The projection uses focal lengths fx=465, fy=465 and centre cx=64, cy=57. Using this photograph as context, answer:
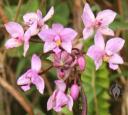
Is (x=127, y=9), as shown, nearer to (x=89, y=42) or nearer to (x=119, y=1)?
(x=119, y=1)

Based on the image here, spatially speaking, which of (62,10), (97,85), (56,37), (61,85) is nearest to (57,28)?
(56,37)

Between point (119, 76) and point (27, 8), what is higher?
point (27, 8)

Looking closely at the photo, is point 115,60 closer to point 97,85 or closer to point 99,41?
point 99,41

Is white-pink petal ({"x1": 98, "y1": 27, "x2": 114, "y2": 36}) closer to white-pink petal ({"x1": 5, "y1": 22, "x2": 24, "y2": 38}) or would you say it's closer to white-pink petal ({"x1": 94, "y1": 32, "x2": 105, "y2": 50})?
white-pink petal ({"x1": 94, "y1": 32, "x2": 105, "y2": 50})

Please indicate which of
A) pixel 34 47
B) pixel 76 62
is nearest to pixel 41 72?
pixel 76 62

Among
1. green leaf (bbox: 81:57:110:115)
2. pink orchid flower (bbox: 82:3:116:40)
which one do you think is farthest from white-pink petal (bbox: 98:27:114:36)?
green leaf (bbox: 81:57:110:115)

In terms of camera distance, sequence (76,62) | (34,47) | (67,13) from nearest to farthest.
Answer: (76,62)
(34,47)
(67,13)

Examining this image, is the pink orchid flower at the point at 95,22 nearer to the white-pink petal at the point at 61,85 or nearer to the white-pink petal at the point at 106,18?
the white-pink petal at the point at 106,18

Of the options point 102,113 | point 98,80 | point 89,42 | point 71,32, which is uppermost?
point 71,32
